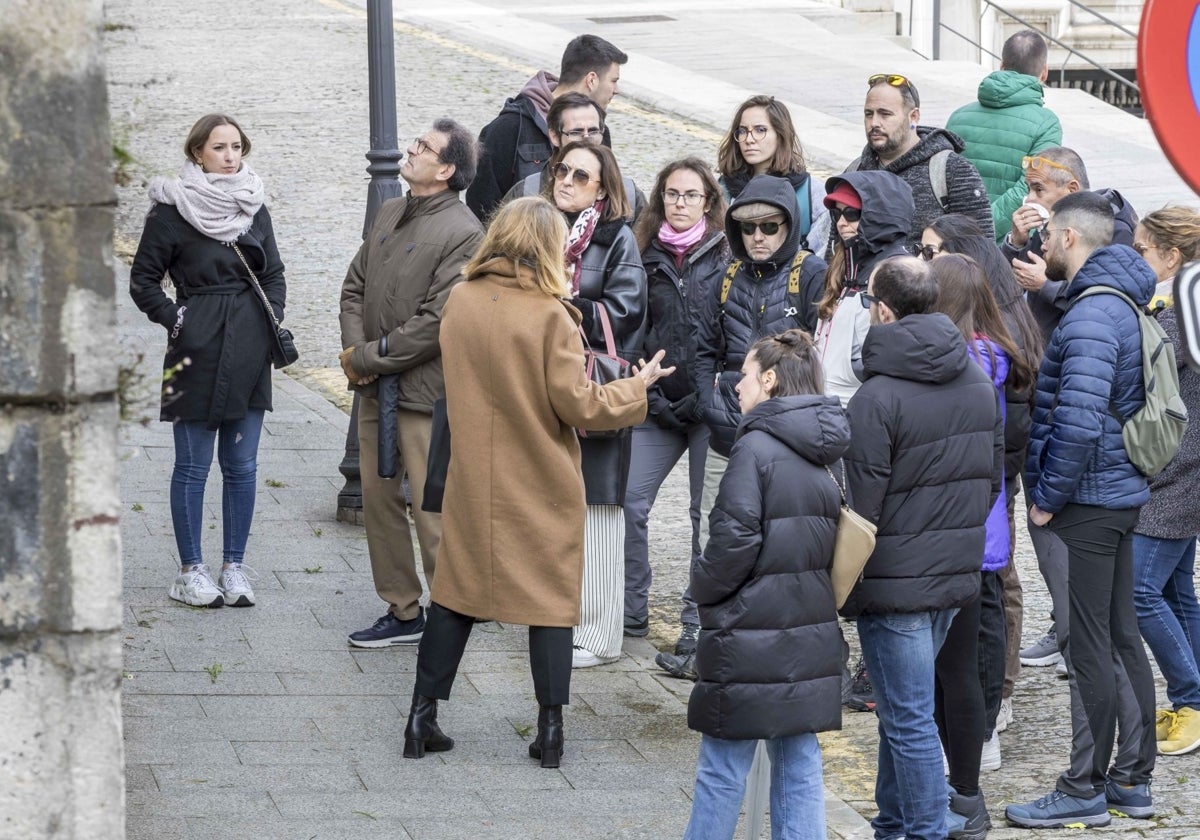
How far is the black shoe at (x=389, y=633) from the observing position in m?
7.05

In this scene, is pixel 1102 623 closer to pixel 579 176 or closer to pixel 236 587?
pixel 579 176

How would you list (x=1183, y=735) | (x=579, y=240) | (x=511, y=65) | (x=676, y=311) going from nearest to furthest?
(x=1183, y=735) < (x=579, y=240) < (x=676, y=311) < (x=511, y=65)

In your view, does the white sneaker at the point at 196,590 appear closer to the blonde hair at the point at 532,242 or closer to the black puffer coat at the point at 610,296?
the black puffer coat at the point at 610,296

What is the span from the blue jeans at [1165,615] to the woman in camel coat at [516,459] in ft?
6.03

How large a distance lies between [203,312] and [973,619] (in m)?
3.47

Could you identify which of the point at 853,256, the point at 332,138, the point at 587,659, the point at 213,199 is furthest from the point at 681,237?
the point at 332,138

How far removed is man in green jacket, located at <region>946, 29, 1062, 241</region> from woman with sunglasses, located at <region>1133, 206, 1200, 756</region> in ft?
6.77

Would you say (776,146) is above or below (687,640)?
above

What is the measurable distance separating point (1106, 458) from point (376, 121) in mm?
4465

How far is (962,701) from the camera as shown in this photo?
5.49m

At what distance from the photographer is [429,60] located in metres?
20.2

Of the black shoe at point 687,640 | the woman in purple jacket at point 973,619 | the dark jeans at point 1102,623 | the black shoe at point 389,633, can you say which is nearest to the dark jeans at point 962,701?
the woman in purple jacket at point 973,619

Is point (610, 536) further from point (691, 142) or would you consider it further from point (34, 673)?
point (691, 142)

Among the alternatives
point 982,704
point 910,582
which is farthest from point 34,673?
point 982,704
